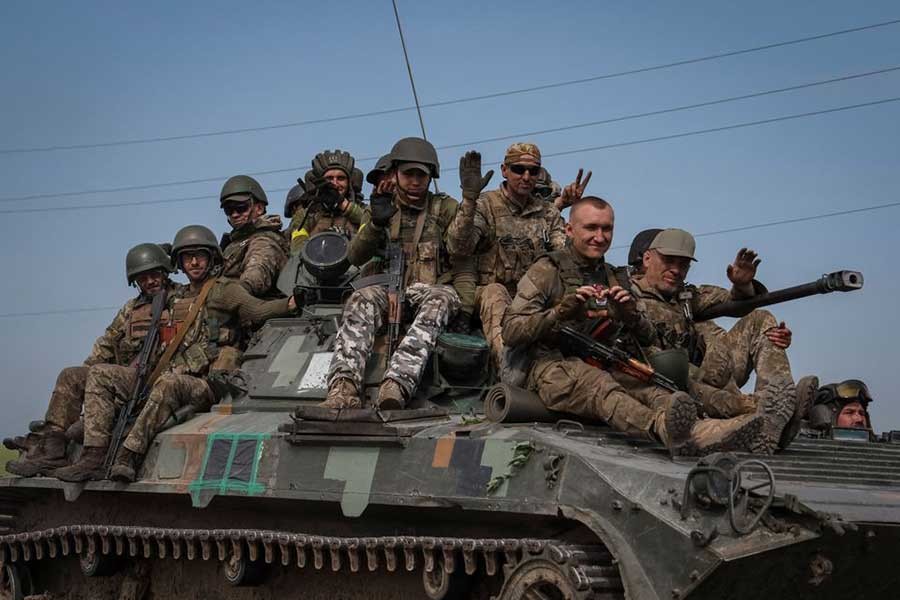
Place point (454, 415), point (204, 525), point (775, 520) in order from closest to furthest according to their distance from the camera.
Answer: point (775, 520)
point (454, 415)
point (204, 525)

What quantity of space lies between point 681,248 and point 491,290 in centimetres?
164

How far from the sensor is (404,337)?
10445mm

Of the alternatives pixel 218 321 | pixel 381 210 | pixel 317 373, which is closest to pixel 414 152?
pixel 381 210

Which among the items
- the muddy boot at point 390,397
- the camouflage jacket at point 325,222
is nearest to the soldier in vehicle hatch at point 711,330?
the muddy boot at point 390,397

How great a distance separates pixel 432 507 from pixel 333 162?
667 cm

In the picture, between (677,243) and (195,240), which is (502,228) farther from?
(195,240)

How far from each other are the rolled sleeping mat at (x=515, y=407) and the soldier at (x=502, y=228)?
118cm

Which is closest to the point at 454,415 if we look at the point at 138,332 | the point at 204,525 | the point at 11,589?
the point at 204,525

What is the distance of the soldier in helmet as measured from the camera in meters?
13.0

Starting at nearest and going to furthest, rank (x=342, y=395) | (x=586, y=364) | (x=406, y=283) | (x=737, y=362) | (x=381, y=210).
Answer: (x=586, y=364) → (x=737, y=362) → (x=342, y=395) → (x=406, y=283) → (x=381, y=210)

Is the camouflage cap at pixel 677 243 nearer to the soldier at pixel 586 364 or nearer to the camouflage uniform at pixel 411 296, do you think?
the soldier at pixel 586 364

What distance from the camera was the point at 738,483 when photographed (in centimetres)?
724

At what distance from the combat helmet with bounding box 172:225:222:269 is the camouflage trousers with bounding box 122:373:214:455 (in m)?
1.64

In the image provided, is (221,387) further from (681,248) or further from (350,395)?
(681,248)
